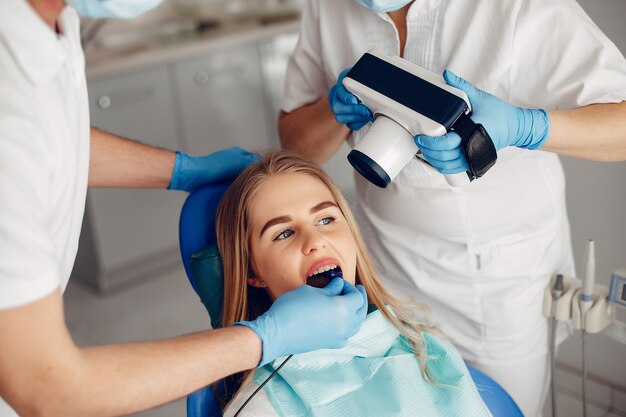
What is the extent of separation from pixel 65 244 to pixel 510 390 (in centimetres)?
100

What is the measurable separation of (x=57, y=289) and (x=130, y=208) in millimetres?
2292

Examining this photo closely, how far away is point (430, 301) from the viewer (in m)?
1.55

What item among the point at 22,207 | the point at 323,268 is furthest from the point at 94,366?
the point at 323,268

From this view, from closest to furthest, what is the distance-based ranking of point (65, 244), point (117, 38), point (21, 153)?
point (21, 153) → point (65, 244) → point (117, 38)

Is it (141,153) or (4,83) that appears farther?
(141,153)

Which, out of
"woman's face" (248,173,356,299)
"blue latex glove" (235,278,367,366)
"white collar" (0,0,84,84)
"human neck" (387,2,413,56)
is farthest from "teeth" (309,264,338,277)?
"white collar" (0,0,84,84)

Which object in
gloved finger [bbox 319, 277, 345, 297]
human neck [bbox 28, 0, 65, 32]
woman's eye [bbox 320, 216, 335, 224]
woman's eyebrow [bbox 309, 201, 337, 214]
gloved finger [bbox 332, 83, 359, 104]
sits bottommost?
woman's eye [bbox 320, 216, 335, 224]

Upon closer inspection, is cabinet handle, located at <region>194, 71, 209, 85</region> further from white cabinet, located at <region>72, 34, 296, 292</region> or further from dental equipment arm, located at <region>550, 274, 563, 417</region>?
dental equipment arm, located at <region>550, 274, 563, 417</region>

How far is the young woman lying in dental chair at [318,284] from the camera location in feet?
4.10

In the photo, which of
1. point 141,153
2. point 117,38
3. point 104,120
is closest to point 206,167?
point 141,153

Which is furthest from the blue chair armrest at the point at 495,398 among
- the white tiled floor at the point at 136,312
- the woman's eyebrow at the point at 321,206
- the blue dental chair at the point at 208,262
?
the white tiled floor at the point at 136,312

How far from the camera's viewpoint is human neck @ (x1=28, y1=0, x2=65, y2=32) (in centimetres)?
93

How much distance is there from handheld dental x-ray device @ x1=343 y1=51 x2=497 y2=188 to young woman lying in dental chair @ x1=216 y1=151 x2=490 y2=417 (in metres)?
0.18

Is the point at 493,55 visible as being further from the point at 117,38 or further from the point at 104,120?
the point at 117,38
